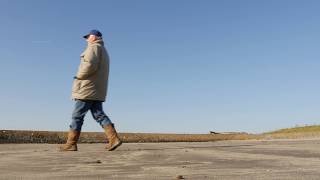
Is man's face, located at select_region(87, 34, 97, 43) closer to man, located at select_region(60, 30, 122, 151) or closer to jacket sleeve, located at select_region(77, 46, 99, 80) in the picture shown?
man, located at select_region(60, 30, 122, 151)

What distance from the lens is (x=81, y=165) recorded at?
590cm

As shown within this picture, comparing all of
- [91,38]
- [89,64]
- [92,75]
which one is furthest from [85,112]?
[91,38]

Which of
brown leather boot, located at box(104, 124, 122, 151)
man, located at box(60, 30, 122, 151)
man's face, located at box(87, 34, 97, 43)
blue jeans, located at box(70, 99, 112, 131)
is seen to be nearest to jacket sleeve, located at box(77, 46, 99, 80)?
man, located at box(60, 30, 122, 151)

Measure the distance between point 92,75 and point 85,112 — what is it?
599 millimetres

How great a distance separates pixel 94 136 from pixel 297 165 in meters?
14.7

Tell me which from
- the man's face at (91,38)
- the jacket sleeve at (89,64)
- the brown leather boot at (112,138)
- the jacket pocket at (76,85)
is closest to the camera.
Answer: the brown leather boot at (112,138)

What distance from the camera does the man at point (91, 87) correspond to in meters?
8.90

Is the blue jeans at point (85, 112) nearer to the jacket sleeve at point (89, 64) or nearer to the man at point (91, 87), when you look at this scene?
the man at point (91, 87)

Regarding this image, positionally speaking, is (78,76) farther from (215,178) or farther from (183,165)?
(215,178)

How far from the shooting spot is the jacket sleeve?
Answer: 29.1 ft

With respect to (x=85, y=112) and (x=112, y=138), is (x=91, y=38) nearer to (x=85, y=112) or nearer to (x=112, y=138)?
(x=85, y=112)

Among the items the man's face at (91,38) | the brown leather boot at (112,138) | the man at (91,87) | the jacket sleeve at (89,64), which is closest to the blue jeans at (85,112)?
the man at (91,87)

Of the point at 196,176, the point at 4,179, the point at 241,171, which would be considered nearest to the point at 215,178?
the point at 196,176

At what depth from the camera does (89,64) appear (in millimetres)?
8852
